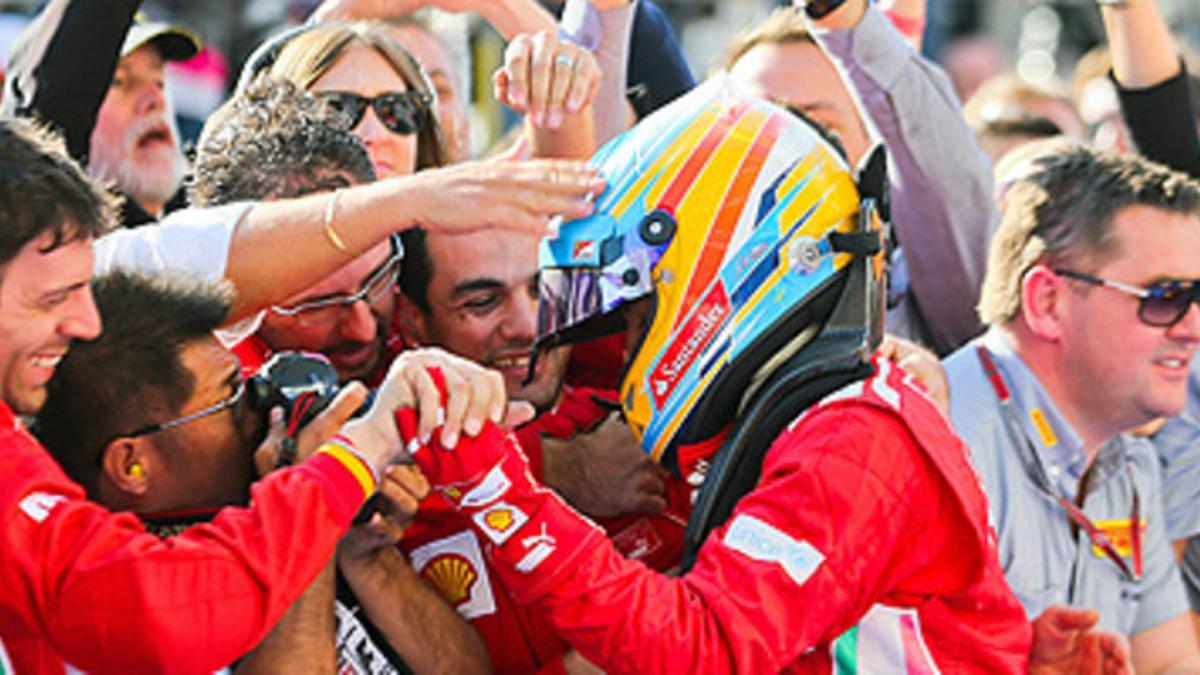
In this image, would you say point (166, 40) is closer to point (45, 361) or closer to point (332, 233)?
point (332, 233)

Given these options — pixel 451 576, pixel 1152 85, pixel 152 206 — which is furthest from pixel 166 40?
pixel 1152 85

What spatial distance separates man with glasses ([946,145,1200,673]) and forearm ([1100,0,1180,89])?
0.59 m

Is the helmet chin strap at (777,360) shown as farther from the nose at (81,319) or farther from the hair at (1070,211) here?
the hair at (1070,211)

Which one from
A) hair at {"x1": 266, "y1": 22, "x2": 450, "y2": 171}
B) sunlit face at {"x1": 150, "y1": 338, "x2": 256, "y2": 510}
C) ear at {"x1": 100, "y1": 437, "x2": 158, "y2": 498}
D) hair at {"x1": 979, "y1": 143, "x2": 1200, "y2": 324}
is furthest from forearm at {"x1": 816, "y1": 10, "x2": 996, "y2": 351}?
ear at {"x1": 100, "y1": 437, "x2": 158, "y2": 498}

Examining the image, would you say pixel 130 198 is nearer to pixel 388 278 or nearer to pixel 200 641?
pixel 388 278

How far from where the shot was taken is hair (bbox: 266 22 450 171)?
4.15 meters

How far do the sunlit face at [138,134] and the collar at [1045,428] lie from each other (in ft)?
8.20

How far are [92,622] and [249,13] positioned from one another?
11144mm

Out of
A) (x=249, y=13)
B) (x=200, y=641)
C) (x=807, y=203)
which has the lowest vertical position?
(x=249, y=13)

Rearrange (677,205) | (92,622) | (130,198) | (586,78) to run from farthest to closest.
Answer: (130,198) < (586,78) < (677,205) < (92,622)

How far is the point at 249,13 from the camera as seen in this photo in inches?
505

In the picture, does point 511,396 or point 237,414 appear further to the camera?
point 511,396

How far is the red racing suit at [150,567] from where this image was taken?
7.43 feet

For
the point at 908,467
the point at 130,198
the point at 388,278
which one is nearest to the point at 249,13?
the point at 130,198
